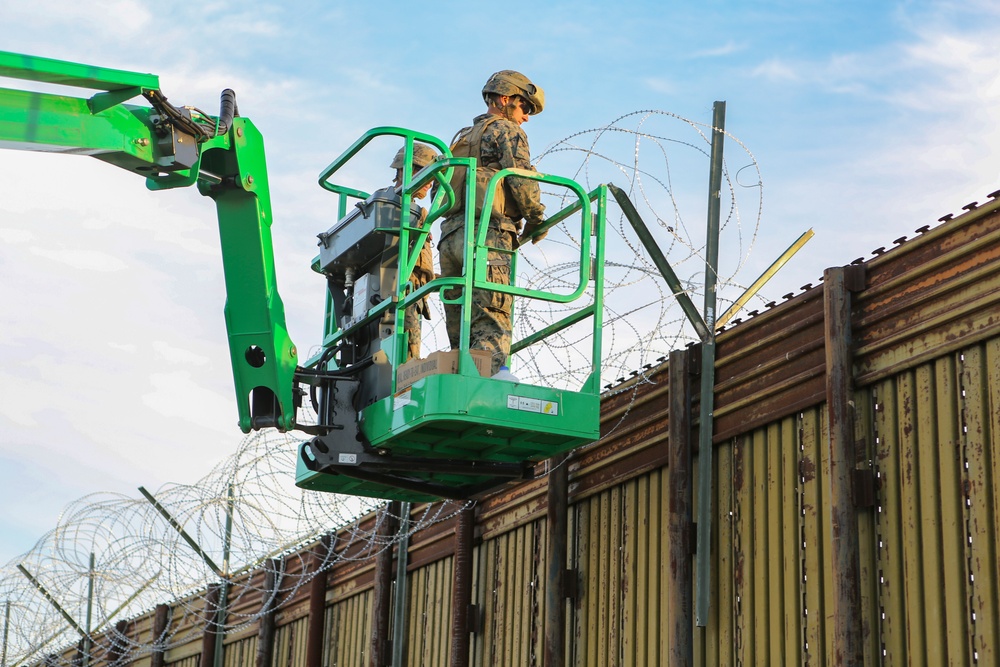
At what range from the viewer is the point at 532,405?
1002cm

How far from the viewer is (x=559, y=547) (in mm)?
12352

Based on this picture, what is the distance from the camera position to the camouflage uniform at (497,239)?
10.8 metres

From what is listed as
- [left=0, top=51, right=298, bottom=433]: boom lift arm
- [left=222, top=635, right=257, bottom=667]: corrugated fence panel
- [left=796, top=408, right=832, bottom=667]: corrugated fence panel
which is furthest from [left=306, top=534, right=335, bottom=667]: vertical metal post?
[left=796, top=408, right=832, bottom=667]: corrugated fence panel

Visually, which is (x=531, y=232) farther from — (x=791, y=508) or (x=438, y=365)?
(x=791, y=508)

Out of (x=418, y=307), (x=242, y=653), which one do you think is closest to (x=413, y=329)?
(x=418, y=307)

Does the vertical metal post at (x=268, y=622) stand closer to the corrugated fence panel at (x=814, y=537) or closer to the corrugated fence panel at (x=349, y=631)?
the corrugated fence panel at (x=349, y=631)

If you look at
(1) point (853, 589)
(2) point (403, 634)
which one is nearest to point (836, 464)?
(1) point (853, 589)

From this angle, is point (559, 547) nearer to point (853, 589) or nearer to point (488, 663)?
point (488, 663)

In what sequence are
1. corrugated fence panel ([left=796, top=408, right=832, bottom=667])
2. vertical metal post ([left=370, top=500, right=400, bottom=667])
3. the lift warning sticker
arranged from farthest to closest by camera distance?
1. vertical metal post ([left=370, top=500, right=400, bottom=667])
2. the lift warning sticker
3. corrugated fence panel ([left=796, top=408, right=832, bottom=667])

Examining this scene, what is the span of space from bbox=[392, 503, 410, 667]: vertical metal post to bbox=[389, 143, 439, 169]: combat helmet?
15.1 ft

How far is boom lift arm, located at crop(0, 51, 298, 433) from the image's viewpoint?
987 centimetres

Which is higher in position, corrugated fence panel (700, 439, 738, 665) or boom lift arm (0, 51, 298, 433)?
boom lift arm (0, 51, 298, 433)

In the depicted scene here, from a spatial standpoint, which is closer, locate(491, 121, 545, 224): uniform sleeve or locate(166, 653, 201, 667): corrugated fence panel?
locate(491, 121, 545, 224): uniform sleeve

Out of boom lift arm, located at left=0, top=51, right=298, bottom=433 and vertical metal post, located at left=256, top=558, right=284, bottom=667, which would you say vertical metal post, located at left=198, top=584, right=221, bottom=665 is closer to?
vertical metal post, located at left=256, top=558, right=284, bottom=667
